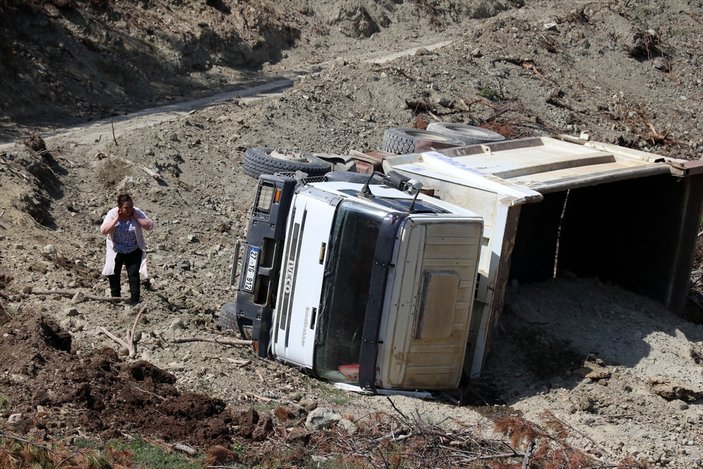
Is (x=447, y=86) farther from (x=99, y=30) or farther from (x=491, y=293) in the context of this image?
(x=491, y=293)

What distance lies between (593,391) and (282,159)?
5748 millimetres

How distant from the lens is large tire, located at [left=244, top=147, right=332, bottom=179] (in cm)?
1248

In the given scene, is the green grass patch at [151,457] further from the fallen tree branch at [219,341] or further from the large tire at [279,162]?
the large tire at [279,162]

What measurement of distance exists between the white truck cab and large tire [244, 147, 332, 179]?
3.79 m

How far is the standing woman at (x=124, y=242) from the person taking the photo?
9.49 m

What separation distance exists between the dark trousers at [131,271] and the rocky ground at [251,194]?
0.15 meters

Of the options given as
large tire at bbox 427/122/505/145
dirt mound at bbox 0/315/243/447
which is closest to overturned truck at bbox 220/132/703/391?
dirt mound at bbox 0/315/243/447

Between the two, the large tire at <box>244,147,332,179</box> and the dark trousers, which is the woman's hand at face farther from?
the large tire at <box>244,147,332,179</box>

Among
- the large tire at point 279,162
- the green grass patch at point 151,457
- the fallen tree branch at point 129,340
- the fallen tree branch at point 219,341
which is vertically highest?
the large tire at point 279,162

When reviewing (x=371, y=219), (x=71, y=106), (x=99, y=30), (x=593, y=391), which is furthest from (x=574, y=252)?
(x=99, y=30)

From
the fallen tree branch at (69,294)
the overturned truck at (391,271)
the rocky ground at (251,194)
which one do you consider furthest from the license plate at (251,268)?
the fallen tree branch at (69,294)

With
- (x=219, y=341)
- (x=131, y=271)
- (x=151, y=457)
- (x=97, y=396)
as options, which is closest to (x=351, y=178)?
(x=219, y=341)

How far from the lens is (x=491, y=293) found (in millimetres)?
8781

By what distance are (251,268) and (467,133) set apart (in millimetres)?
6102
